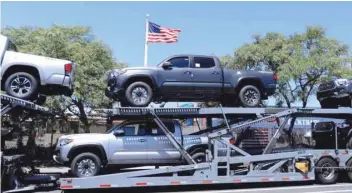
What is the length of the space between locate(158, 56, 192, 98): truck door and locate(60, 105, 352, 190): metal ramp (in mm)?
544

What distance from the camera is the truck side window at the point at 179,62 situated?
10.8 meters

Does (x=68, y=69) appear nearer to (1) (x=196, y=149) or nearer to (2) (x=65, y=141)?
(2) (x=65, y=141)

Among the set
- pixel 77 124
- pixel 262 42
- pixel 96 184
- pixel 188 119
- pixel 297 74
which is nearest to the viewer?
pixel 96 184

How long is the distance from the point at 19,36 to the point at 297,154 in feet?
44.4

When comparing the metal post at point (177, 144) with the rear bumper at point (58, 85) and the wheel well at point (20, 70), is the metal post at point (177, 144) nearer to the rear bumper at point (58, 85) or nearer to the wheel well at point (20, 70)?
the rear bumper at point (58, 85)

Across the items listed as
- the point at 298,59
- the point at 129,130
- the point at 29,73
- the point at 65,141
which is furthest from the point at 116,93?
the point at 298,59

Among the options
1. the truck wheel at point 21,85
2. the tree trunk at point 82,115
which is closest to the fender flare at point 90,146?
the truck wheel at point 21,85

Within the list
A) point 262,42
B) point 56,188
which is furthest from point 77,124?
point 56,188

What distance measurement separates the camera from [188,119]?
39.3 feet

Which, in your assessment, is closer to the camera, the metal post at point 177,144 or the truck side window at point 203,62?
the metal post at point 177,144

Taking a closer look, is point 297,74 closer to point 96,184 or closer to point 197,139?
point 197,139

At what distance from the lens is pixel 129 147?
10070 millimetres

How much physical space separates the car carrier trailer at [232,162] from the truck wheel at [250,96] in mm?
376

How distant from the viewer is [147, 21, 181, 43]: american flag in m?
20.6
